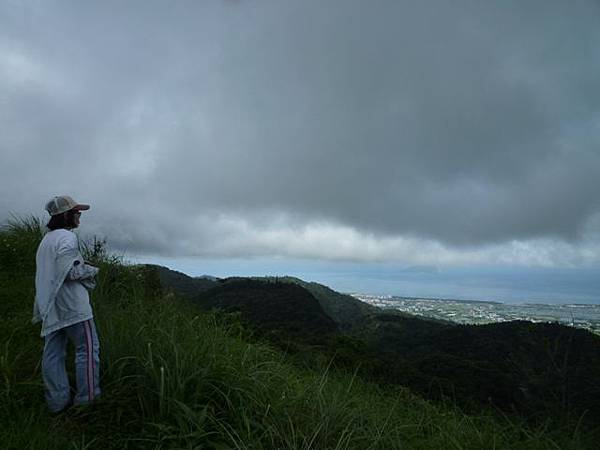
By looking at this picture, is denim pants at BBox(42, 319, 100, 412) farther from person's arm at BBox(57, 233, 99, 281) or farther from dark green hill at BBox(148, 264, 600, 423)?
dark green hill at BBox(148, 264, 600, 423)

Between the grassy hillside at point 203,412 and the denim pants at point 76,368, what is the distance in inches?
4.5

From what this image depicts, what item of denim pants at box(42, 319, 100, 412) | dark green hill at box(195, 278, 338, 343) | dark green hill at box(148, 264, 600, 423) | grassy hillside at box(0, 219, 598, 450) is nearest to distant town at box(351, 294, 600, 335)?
dark green hill at box(148, 264, 600, 423)

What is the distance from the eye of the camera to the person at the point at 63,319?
359cm

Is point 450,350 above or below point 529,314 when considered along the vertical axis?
below

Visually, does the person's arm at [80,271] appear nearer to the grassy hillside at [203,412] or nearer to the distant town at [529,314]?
the grassy hillside at [203,412]

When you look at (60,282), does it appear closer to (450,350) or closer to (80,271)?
(80,271)

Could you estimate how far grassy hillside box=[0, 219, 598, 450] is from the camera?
3148 millimetres

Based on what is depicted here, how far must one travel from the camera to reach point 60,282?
3.62 meters

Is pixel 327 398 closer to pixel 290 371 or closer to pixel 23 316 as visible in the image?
pixel 290 371

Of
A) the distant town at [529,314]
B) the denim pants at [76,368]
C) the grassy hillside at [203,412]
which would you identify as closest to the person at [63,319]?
the denim pants at [76,368]

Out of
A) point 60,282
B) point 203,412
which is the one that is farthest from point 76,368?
point 203,412

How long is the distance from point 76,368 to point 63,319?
44 centimetres

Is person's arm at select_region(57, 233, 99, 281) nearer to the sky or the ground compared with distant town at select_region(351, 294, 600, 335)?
nearer to the sky

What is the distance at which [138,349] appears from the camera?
13.3ft
